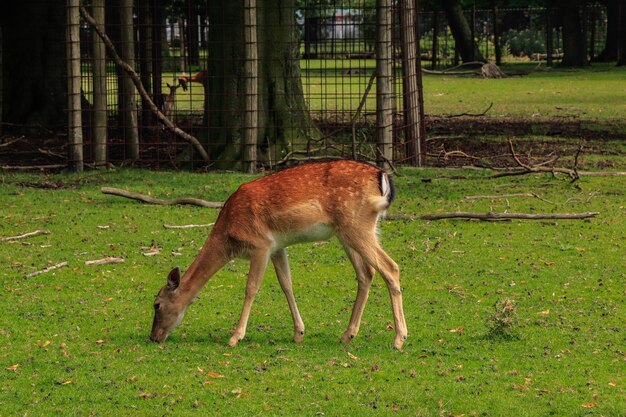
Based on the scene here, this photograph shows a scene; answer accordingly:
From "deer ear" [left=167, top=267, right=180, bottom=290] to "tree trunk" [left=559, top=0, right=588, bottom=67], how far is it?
3208 cm

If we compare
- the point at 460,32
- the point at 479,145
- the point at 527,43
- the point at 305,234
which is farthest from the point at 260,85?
the point at 527,43

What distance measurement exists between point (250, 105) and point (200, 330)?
7103 mm

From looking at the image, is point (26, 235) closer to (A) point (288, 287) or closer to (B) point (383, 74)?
(A) point (288, 287)

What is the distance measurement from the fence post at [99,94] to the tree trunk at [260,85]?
4.45 feet

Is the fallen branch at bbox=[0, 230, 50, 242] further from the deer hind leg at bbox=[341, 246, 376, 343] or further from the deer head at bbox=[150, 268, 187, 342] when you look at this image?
the deer hind leg at bbox=[341, 246, 376, 343]

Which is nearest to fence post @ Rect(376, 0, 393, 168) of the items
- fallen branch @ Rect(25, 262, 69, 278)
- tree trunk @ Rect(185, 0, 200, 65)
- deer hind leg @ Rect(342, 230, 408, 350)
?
tree trunk @ Rect(185, 0, 200, 65)

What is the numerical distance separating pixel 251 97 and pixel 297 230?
738 cm

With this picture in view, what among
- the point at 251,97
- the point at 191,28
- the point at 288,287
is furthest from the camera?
the point at 191,28

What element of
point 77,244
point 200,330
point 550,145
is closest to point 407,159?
point 550,145

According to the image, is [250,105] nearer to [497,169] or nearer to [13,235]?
[497,169]

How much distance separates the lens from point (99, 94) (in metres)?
14.6

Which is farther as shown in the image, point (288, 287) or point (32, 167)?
point (32, 167)

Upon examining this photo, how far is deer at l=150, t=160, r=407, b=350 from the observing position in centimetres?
705

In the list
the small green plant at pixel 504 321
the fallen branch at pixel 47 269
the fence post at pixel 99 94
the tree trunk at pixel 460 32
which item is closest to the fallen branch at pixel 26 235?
the fallen branch at pixel 47 269
